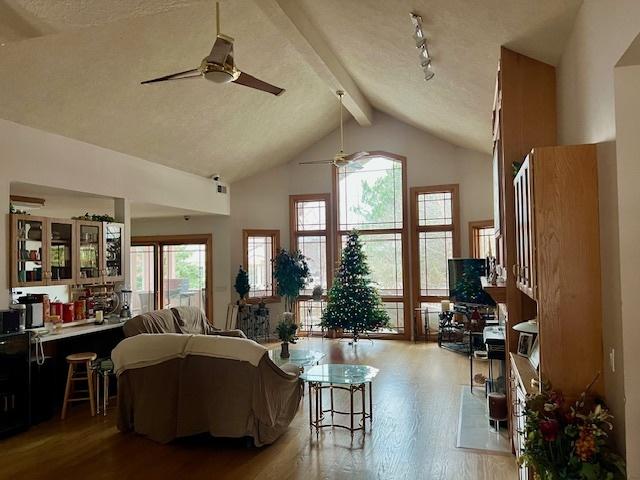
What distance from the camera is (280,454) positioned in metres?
3.93

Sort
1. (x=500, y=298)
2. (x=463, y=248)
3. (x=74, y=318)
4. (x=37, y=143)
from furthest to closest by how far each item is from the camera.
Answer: (x=463, y=248) < (x=74, y=318) < (x=37, y=143) < (x=500, y=298)

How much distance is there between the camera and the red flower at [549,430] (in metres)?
2.13

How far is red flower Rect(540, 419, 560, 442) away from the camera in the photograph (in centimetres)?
213

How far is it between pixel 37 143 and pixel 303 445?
4.22 m

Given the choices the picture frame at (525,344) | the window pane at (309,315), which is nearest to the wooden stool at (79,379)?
the picture frame at (525,344)

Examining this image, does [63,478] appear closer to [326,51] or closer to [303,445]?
[303,445]

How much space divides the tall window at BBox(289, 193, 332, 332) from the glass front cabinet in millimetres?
4118

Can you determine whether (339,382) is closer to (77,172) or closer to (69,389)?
(69,389)

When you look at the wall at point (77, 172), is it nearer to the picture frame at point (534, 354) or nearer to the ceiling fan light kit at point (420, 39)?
the ceiling fan light kit at point (420, 39)

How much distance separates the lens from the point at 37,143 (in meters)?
5.14

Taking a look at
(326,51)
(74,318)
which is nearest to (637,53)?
(326,51)

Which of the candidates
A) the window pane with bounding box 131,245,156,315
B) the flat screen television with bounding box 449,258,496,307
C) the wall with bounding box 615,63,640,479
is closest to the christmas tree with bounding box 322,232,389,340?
the flat screen television with bounding box 449,258,496,307

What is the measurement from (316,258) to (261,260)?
44.5 inches

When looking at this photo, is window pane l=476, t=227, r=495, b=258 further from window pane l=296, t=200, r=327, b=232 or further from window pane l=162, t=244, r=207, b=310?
window pane l=162, t=244, r=207, b=310
